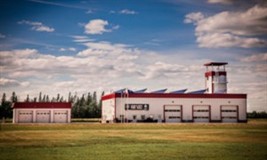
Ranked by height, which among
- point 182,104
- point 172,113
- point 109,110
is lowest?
point 172,113

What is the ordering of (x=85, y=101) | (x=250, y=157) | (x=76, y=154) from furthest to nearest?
(x=85, y=101), (x=76, y=154), (x=250, y=157)

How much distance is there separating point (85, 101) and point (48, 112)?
64.8 m

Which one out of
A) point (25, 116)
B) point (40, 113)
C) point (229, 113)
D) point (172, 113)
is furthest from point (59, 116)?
point (229, 113)

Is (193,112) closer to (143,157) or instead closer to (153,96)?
(153,96)

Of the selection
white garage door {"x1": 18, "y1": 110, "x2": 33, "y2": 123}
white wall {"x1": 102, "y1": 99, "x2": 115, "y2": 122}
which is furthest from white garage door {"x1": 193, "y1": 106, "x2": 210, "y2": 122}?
white garage door {"x1": 18, "y1": 110, "x2": 33, "y2": 123}

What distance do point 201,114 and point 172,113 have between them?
6905 mm

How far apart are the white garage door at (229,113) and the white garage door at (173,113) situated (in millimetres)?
10519

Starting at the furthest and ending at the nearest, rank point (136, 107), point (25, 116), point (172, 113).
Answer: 1. point (25, 116)
2. point (172, 113)
3. point (136, 107)

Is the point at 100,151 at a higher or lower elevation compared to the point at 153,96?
lower

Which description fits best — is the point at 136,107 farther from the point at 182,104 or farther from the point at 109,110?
the point at 182,104

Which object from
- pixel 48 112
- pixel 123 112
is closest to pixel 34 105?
pixel 48 112

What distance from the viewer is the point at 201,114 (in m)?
94.9

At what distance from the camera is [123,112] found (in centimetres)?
9169

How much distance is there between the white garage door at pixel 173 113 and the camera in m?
93.6
